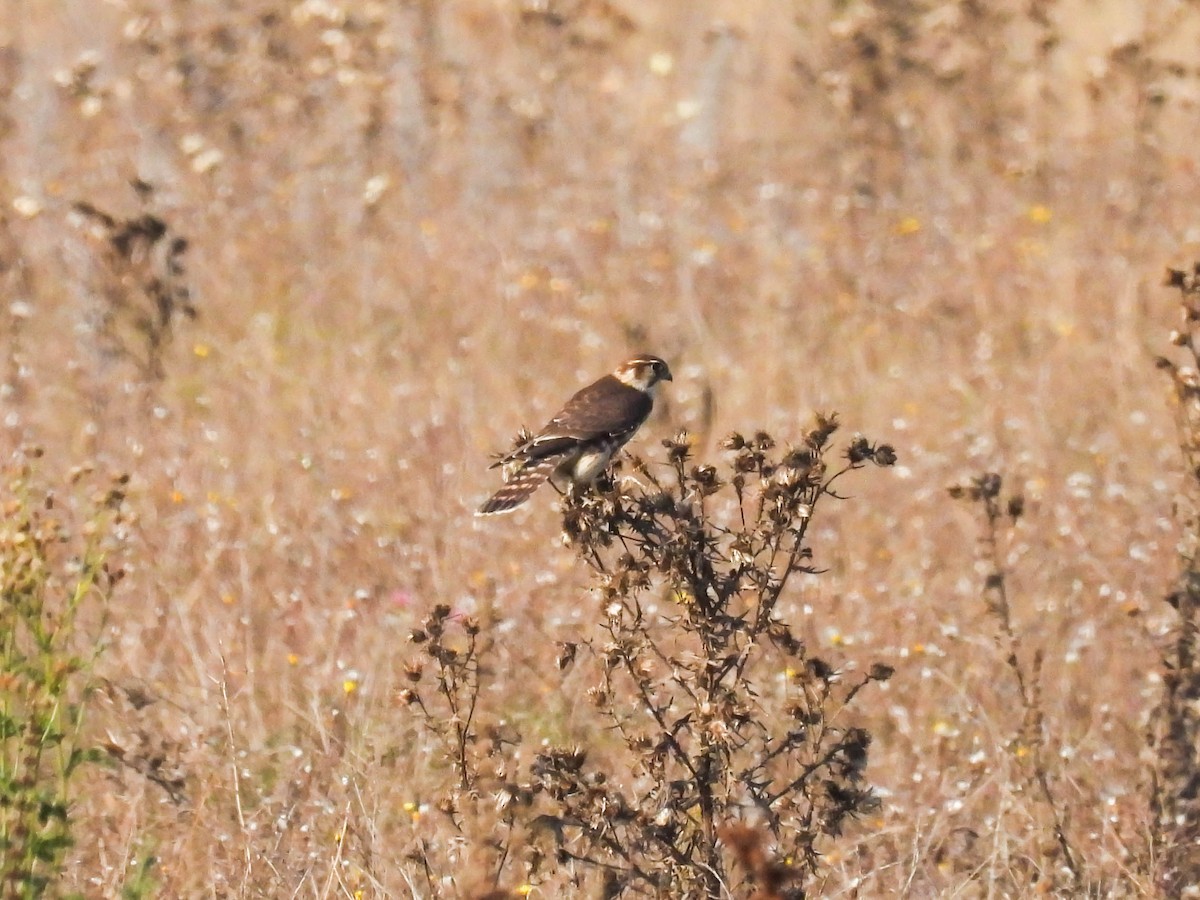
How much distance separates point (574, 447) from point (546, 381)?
11.3 ft

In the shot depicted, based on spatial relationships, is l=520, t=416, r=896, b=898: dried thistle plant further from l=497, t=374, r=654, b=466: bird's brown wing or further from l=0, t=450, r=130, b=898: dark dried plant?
l=0, t=450, r=130, b=898: dark dried plant

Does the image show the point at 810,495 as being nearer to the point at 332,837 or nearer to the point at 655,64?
the point at 332,837

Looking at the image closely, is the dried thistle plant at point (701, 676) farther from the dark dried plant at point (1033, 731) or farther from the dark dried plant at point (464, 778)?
the dark dried plant at point (1033, 731)

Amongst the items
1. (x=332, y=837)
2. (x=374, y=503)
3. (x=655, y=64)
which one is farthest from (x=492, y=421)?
(x=655, y=64)

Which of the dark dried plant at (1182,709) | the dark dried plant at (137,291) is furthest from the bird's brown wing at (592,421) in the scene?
the dark dried plant at (137,291)

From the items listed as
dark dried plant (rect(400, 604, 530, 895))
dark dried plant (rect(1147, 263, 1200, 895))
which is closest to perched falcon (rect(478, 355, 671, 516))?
dark dried plant (rect(400, 604, 530, 895))

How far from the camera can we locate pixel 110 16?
1258 cm

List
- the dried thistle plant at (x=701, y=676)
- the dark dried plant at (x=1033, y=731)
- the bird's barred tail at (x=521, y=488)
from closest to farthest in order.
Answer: the dried thistle plant at (x=701, y=676) → the dark dried plant at (x=1033, y=731) → the bird's barred tail at (x=521, y=488)

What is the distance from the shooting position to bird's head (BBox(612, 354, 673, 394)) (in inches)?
220

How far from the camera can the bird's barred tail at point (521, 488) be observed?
A: 4.61 meters

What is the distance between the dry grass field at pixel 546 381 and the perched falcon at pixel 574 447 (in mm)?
512

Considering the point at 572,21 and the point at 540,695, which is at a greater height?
the point at 572,21

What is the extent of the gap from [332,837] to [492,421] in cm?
339

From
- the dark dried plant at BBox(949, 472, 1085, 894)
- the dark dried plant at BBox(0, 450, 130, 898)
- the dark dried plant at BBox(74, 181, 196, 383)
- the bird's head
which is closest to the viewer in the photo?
the dark dried plant at BBox(0, 450, 130, 898)
